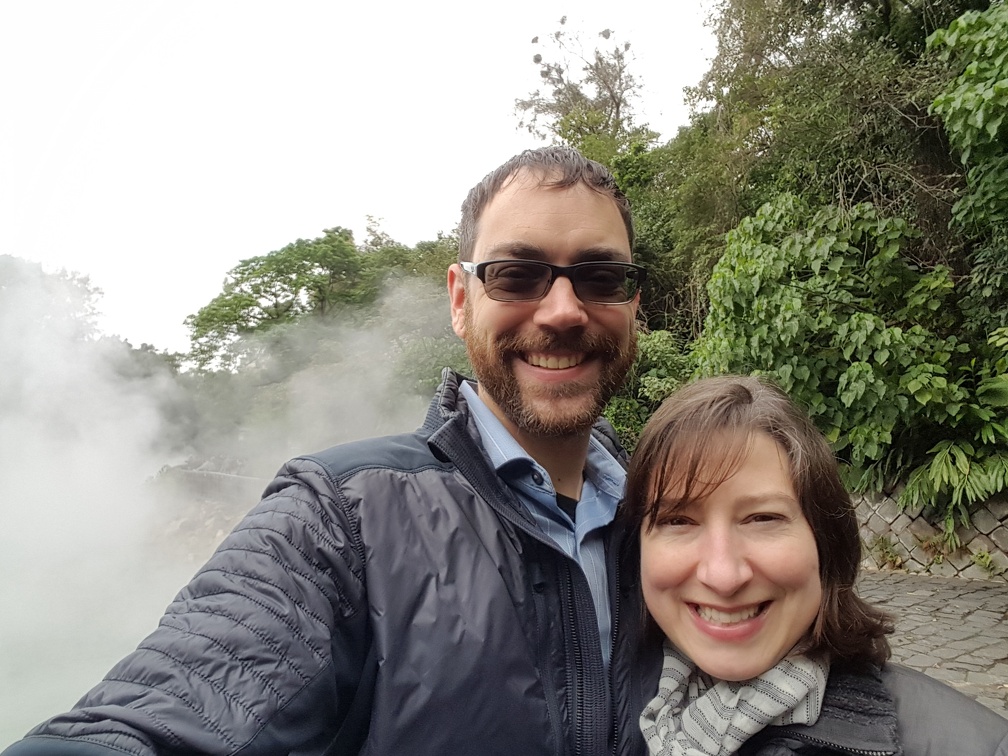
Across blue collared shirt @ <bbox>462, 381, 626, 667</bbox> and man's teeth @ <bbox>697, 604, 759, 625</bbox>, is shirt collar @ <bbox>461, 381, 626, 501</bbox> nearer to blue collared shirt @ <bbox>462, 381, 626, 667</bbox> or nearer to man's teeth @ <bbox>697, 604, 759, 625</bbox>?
blue collared shirt @ <bbox>462, 381, 626, 667</bbox>

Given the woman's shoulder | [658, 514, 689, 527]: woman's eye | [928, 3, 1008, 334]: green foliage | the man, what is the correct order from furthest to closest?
[928, 3, 1008, 334]: green foliage, [658, 514, 689, 527]: woman's eye, the woman's shoulder, the man

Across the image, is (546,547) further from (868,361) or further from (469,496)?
(868,361)

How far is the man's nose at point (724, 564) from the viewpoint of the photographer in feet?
4.04

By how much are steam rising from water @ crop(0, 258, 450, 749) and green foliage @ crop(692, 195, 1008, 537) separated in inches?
338

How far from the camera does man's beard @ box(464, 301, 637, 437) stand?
1.51 metres

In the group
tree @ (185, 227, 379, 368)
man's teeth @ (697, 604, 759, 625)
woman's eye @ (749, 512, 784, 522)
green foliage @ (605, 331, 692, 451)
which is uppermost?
tree @ (185, 227, 379, 368)

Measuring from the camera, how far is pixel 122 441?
23.2m

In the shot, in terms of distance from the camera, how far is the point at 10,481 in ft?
74.7

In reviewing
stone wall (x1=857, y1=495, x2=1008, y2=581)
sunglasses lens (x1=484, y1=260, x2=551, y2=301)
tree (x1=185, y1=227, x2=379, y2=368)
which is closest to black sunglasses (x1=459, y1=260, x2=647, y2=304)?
sunglasses lens (x1=484, y1=260, x2=551, y2=301)

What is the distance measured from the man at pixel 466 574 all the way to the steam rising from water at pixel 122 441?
42.0 ft

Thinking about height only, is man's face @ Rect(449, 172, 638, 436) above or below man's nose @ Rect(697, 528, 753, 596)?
above

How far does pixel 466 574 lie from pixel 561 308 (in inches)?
24.9

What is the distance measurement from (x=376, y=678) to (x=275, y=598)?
0.23 metres

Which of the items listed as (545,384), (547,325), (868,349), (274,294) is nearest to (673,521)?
(545,384)
